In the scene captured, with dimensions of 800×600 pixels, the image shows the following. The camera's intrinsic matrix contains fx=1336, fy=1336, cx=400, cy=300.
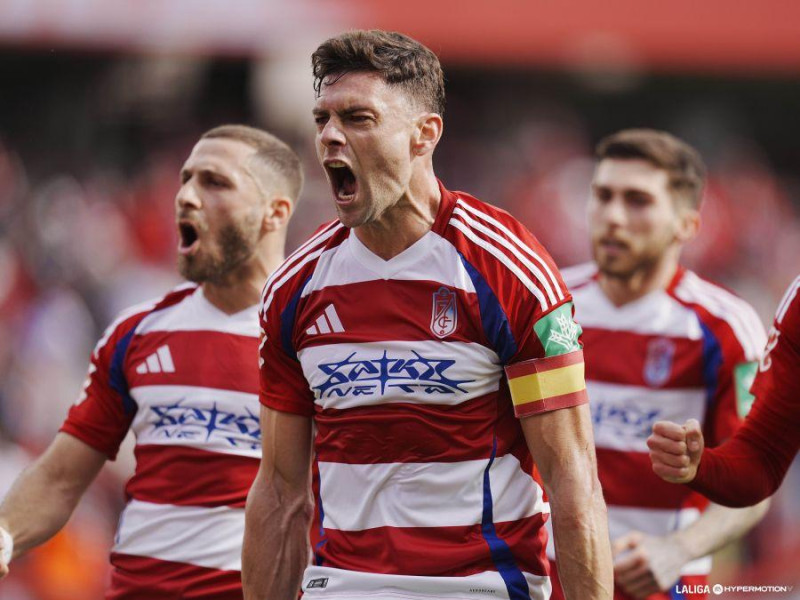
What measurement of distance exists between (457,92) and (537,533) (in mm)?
14521

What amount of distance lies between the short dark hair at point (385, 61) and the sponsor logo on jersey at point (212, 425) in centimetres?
135

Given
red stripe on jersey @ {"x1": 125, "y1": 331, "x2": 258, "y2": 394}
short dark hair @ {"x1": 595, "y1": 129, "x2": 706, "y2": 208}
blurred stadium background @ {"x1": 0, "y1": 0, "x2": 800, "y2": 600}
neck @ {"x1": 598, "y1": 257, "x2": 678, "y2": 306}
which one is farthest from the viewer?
blurred stadium background @ {"x1": 0, "y1": 0, "x2": 800, "y2": 600}

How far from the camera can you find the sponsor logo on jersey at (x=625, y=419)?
5.49 m

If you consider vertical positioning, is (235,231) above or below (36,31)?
below

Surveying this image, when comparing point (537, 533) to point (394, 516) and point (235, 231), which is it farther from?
point (235, 231)

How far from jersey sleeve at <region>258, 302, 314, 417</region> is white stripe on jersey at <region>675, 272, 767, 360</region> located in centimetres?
207

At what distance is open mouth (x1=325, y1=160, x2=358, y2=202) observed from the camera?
3.78 metres

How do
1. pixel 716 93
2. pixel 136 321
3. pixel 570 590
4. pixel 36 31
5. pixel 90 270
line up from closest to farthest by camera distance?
pixel 570 590 → pixel 136 321 → pixel 90 270 → pixel 36 31 → pixel 716 93

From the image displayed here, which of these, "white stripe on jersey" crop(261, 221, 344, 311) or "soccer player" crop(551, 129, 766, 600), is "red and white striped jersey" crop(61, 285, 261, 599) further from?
"soccer player" crop(551, 129, 766, 600)

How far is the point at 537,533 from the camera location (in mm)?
3822

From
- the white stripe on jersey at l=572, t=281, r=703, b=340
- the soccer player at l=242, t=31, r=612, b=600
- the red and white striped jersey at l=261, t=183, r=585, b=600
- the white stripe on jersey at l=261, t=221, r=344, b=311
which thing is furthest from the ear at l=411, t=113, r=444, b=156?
the white stripe on jersey at l=572, t=281, r=703, b=340

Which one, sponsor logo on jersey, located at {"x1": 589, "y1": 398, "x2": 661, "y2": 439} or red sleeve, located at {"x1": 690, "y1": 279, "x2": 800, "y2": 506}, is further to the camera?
sponsor logo on jersey, located at {"x1": 589, "y1": 398, "x2": 661, "y2": 439}

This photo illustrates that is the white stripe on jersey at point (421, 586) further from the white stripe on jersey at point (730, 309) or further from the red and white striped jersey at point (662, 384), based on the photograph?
the white stripe on jersey at point (730, 309)

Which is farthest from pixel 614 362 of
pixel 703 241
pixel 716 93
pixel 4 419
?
pixel 716 93
